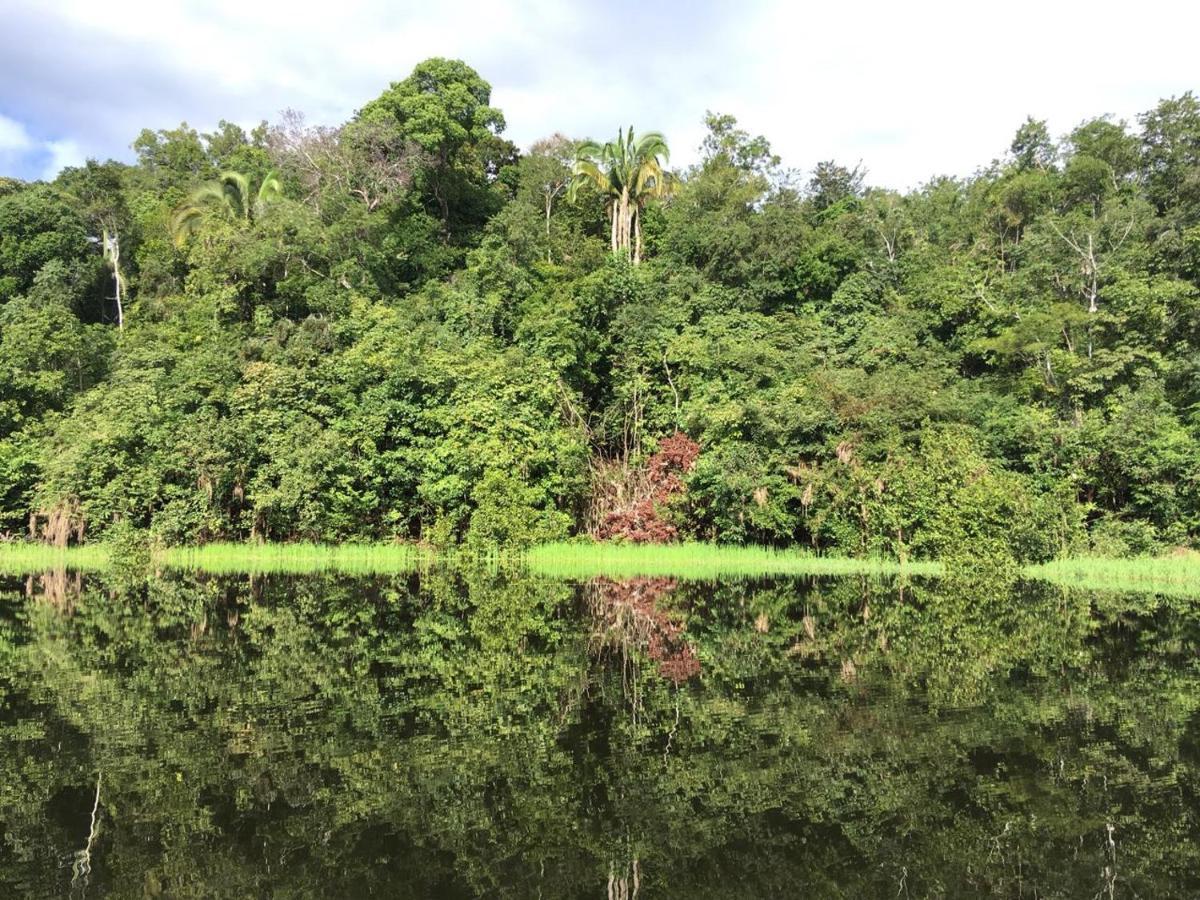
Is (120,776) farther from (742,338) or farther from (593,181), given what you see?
(593,181)

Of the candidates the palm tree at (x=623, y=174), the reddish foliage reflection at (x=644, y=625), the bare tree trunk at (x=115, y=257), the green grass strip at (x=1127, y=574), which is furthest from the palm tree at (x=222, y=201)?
the green grass strip at (x=1127, y=574)

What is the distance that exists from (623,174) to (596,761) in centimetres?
3226

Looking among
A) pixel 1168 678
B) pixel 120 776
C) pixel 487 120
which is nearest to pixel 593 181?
pixel 487 120

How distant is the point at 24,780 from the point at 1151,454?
1089 inches

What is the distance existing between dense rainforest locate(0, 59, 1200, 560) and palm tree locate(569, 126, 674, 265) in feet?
0.51

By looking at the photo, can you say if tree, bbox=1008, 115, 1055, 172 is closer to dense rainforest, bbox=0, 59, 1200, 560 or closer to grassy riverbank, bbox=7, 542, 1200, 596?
dense rainforest, bbox=0, 59, 1200, 560

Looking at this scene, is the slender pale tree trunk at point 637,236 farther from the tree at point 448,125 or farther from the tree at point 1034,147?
the tree at point 1034,147

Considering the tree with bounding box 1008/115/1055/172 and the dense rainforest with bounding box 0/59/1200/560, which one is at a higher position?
the tree with bounding box 1008/115/1055/172

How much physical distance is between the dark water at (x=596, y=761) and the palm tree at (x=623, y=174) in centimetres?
2622

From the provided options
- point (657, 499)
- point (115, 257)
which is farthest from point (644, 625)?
point (115, 257)

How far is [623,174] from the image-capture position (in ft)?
118

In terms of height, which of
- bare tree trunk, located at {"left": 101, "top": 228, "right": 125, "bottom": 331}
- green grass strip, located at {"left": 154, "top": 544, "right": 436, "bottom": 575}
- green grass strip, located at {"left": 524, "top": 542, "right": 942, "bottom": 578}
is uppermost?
bare tree trunk, located at {"left": 101, "top": 228, "right": 125, "bottom": 331}

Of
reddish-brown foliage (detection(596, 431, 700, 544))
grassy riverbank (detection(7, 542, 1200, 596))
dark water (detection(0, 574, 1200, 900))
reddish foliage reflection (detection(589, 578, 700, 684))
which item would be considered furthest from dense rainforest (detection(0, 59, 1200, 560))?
dark water (detection(0, 574, 1200, 900))

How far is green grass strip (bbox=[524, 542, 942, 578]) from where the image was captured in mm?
22469
